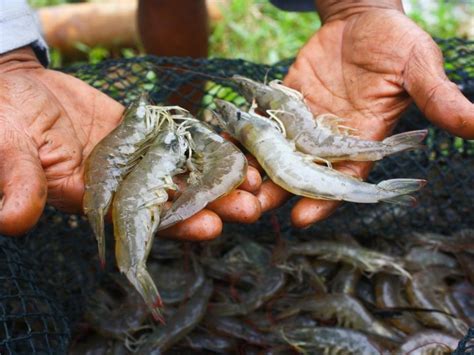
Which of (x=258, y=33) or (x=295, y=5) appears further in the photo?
(x=258, y=33)

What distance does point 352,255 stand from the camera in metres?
2.96

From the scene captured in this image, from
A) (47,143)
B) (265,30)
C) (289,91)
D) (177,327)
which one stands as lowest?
(265,30)

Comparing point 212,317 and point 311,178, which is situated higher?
point 311,178

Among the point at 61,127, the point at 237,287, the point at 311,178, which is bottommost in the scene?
the point at 237,287

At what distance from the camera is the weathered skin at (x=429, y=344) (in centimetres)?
245

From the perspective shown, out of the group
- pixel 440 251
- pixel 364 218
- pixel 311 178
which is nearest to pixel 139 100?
pixel 311 178

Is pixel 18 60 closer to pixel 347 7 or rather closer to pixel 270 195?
pixel 270 195

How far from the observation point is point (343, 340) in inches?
102

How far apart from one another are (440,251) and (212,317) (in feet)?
4.00

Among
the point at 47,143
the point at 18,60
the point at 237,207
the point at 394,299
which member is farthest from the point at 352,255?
the point at 18,60

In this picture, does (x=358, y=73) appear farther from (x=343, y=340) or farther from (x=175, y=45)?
(x=175, y=45)

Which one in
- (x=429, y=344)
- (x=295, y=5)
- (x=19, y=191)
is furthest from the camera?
(x=295, y=5)

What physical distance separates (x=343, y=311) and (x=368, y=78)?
1.07 metres

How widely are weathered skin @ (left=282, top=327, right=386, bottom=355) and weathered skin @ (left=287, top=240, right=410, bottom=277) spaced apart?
41 centimetres
